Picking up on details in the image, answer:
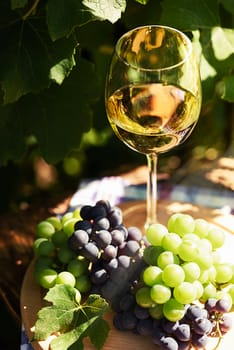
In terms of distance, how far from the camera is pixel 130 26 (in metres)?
1.58

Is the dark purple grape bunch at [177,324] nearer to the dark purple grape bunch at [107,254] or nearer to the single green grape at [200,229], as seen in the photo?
the dark purple grape bunch at [107,254]

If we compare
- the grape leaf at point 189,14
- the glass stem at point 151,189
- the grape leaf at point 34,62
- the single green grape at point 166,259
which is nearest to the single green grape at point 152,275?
the single green grape at point 166,259

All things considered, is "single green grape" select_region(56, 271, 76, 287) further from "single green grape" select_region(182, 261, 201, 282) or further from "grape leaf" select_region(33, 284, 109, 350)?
"single green grape" select_region(182, 261, 201, 282)

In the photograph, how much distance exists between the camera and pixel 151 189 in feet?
4.49

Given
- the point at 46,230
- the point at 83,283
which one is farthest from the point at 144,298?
the point at 46,230

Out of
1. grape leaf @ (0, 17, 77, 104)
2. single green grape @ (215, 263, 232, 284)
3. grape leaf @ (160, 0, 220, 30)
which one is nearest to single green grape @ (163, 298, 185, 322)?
single green grape @ (215, 263, 232, 284)

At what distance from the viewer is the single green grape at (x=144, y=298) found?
1131mm

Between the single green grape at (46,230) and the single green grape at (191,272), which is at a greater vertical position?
the single green grape at (191,272)

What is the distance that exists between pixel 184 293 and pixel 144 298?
0.07 metres

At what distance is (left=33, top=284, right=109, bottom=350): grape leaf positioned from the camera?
1.12 m

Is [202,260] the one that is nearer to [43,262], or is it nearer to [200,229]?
[200,229]

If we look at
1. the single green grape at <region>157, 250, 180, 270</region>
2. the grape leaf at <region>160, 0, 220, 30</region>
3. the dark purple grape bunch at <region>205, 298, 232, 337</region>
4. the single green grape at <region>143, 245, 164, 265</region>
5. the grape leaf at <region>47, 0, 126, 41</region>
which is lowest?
the dark purple grape bunch at <region>205, 298, 232, 337</region>

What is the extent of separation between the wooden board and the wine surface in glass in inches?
11.5

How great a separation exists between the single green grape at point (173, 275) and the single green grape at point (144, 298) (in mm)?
34
